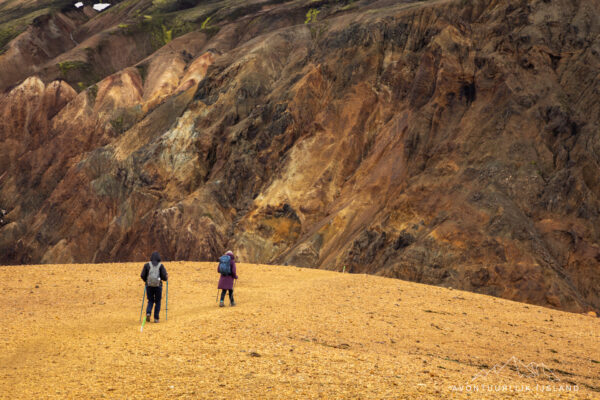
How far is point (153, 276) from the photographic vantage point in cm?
1088

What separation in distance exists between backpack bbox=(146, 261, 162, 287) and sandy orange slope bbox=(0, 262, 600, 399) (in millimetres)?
775

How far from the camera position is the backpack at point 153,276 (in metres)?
10.8

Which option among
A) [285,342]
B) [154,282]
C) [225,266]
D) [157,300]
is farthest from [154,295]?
[285,342]

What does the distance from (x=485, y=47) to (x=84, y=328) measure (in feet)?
75.1

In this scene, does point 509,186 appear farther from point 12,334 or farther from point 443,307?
point 12,334

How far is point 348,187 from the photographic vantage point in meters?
28.4

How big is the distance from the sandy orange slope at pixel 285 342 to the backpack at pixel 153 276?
0.77m

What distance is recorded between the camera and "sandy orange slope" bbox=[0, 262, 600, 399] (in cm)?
639

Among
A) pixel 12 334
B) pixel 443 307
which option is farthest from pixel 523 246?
pixel 12 334

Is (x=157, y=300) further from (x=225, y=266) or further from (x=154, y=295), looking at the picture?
(x=225, y=266)

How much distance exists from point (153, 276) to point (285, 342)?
3.84 metres

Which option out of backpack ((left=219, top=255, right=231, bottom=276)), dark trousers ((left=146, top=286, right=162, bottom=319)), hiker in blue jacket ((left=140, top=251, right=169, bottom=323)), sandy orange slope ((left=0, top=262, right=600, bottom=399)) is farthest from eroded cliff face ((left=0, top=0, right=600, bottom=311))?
dark trousers ((left=146, top=286, right=162, bottom=319))

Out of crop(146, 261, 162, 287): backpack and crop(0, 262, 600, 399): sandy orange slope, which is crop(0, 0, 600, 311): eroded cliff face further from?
crop(146, 261, 162, 287): backpack

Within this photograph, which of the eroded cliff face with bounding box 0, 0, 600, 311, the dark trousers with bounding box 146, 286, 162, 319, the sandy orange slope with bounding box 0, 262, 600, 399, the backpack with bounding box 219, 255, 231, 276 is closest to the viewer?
the sandy orange slope with bounding box 0, 262, 600, 399
